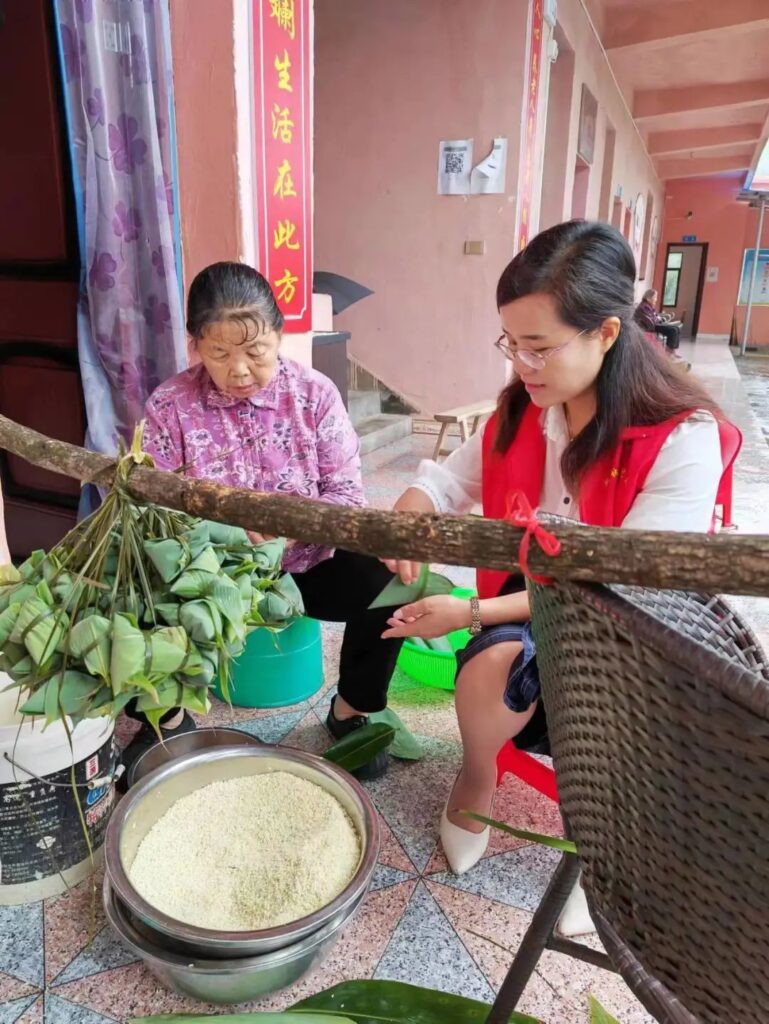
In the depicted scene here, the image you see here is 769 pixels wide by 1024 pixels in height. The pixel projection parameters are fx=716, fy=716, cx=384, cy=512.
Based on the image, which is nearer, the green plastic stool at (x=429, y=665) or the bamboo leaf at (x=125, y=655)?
the bamboo leaf at (x=125, y=655)

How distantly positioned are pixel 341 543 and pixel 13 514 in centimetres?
248

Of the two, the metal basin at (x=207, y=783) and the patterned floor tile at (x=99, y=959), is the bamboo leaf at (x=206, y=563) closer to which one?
the metal basin at (x=207, y=783)

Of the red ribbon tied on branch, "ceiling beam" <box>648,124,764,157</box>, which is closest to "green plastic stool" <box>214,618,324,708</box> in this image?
the red ribbon tied on branch

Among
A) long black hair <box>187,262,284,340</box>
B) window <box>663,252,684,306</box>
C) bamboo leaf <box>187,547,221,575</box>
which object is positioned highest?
window <box>663,252,684,306</box>

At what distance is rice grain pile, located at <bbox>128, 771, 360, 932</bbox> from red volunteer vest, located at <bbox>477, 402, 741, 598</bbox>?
0.53 metres

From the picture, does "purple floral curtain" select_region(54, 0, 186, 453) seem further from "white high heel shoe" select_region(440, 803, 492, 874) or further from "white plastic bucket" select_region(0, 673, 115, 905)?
"white high heel shoe" select_region(440, 803, 492, 874)

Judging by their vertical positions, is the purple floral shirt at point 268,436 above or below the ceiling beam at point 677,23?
below

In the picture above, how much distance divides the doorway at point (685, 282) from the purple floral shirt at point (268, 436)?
58.5 feet

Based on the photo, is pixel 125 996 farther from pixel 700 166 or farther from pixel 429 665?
pixel 700 166

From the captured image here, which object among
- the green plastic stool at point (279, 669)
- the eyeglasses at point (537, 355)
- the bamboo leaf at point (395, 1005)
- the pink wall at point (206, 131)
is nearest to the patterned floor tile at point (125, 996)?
the bamboo leaf at point (395, 1005)

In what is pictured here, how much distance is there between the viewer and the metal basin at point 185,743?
1490 mm

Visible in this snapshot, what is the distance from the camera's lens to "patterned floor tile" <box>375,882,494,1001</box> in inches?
46.8

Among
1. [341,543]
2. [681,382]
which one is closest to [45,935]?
[341,543]

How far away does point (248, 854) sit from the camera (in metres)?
1.21
